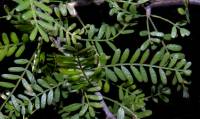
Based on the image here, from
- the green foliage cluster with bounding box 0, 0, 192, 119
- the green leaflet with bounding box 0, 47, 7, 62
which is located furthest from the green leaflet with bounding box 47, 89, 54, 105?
the green leaflet with bounding box 0, 47, 7, 62

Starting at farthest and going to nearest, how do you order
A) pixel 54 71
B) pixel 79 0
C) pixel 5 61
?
pixel 5 61 < pixel 79 0 < pixel 54 71

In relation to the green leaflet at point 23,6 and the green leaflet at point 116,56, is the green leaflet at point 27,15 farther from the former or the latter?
the green leaflet at point 116,56

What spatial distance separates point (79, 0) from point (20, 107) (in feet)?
1.10

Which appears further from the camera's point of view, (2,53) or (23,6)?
(2,53)

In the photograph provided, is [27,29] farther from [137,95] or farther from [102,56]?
[137,95]

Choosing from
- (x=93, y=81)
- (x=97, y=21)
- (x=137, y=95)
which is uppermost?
(x=97, y=21)

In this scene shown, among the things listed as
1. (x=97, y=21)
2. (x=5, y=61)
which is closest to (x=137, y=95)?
(x=97, y=21)

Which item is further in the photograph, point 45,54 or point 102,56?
point 45,54

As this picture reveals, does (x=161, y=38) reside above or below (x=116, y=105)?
above

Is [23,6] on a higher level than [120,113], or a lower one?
higher

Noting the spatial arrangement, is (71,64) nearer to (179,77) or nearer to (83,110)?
(83,110)

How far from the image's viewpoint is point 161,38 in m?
0.99

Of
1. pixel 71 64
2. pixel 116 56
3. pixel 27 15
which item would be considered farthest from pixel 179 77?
pixel 27 15

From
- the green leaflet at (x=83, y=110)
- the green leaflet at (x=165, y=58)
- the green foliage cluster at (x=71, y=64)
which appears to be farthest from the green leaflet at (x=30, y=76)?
the green leaflet at (x=165, y=58)
